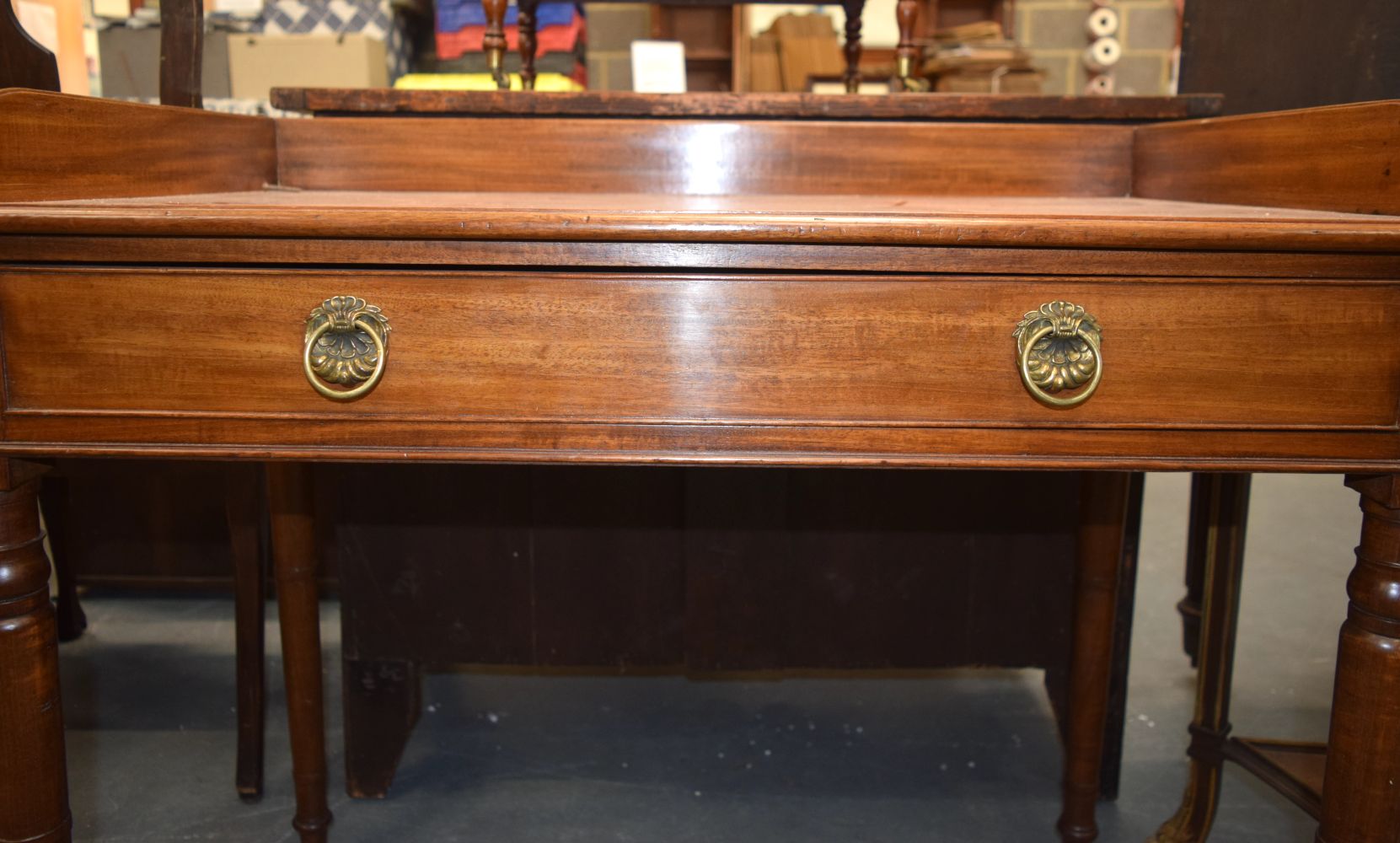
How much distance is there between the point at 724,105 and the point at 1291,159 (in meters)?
0.64

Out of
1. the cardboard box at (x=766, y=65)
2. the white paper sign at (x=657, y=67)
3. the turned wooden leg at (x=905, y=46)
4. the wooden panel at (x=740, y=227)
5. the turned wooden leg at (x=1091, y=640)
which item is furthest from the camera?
the cardboard box at (x=766, y=65)

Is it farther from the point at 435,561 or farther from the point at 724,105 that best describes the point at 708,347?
the point at 435,561

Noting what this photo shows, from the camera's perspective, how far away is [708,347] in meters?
0.78

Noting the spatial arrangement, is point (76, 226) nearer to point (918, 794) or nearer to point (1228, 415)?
point (1228, 415)

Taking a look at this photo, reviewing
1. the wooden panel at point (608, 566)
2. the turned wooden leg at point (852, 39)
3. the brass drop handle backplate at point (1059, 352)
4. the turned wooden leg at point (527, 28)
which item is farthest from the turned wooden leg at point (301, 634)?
the turned wooden leg at point (852, 39)

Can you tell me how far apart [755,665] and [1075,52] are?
411 cm

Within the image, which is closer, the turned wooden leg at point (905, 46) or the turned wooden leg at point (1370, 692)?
the turned wooden leg at point (1370, 692)

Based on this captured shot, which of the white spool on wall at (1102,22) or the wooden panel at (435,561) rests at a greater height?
the white spool on wall at (1102,22)

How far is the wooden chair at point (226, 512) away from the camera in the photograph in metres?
1.19

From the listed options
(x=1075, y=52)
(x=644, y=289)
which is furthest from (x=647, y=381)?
(x=1075, y=52)

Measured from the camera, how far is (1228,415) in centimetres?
78

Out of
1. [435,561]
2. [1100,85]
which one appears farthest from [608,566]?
[1100,85]

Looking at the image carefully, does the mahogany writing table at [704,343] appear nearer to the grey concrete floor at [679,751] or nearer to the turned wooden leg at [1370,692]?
the turned wooden leg at [1370,692]

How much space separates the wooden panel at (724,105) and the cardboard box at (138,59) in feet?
11.1
